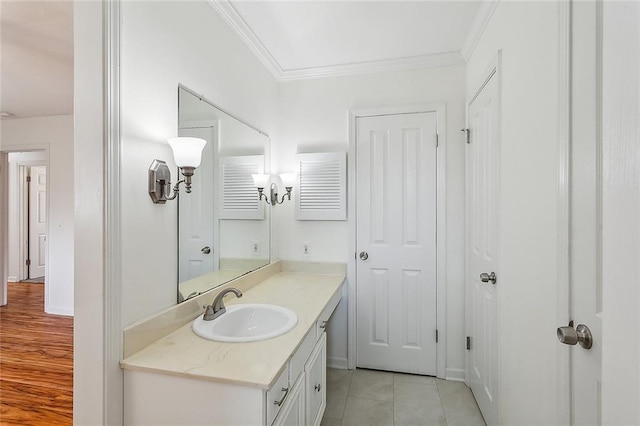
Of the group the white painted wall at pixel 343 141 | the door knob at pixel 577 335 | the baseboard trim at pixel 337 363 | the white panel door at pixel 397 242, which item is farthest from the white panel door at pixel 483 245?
the baseboard trim at pixel 337 363

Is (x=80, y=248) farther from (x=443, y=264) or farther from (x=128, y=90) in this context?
(x=443, y=264)

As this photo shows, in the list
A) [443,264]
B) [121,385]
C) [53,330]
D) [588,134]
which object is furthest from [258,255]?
[53,330]

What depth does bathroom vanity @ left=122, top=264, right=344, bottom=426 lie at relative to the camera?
103 centimetres

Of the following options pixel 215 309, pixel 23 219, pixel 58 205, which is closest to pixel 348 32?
pixel 215 309

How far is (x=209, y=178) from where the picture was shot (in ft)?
5.85

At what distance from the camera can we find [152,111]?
1.32m

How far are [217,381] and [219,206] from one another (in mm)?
1082

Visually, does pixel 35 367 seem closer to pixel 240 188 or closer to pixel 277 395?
pixel 240 188

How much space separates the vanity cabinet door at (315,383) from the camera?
1513mm

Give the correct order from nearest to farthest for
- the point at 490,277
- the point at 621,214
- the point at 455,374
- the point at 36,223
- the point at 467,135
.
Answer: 1. the point at 621,214
2. the point at 490,277
3. the point at 467,135
4. the point at 455,374
5. the point at 36,223

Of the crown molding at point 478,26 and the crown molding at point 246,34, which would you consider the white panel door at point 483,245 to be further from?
the crown molding at point 246,34

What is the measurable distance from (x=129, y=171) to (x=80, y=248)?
326 mm

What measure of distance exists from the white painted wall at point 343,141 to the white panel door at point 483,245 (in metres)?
0.12

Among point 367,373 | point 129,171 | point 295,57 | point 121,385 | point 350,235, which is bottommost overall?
point 367,373
